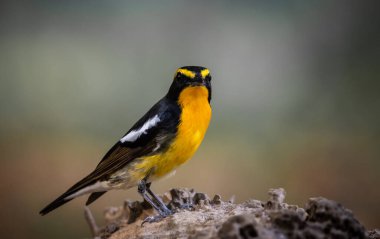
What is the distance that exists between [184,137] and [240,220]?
1.33 m

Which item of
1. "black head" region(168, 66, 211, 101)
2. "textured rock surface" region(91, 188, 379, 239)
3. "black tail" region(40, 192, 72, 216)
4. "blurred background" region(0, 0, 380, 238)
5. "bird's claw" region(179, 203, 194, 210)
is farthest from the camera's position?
"blurred background" region(0, 0, 380, 238)

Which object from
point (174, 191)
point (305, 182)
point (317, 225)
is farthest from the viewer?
point (305, 182)

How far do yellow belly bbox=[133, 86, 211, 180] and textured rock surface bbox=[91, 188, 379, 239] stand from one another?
201 mm

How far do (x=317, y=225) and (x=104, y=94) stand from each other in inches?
166

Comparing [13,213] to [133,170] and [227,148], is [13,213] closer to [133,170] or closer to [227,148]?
[227,148]

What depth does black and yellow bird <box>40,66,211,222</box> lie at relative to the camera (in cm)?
322

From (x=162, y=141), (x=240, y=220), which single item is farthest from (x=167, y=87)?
(x=240, y=220)

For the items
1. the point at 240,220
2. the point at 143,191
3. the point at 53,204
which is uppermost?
the point at 240,220

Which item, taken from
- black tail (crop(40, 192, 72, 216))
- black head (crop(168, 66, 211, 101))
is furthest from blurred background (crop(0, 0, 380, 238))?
black head (crop(168, 66, 211, 101))

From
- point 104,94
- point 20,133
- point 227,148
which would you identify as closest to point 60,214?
point 20,133

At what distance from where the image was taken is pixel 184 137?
3.21m

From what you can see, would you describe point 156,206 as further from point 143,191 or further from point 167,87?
point 167,87

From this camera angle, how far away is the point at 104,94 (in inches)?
230

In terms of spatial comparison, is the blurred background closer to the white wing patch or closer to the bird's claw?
the white wing patch
